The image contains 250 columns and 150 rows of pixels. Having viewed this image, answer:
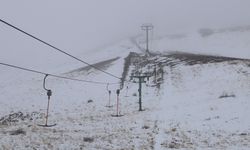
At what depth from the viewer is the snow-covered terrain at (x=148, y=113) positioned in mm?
16328

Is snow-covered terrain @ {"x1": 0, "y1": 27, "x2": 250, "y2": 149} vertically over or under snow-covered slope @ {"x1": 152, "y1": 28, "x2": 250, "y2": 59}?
under

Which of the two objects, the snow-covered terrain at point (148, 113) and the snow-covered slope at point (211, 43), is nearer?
the snow-covered terrain at point (148, 113)

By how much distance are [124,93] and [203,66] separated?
17.9m

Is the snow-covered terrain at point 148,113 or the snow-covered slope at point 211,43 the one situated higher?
the snow-covered slope at point 211,43

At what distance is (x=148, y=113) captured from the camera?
2761 centimetres

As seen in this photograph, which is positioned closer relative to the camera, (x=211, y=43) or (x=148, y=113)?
(x=148, y=113)

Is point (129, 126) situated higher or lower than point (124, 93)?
lower

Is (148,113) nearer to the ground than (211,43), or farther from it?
nearer to the ground

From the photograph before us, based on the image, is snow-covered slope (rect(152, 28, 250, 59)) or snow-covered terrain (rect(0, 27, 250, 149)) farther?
snow-covered slope (rect(152, 28, 250, 59))

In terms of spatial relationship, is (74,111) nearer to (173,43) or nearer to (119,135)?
(119,135)

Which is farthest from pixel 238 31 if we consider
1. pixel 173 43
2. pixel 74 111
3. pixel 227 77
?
pixel 74 111

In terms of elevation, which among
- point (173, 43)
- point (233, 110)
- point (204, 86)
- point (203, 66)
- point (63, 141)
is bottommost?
point (63, 141)

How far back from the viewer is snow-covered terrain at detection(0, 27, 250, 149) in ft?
53.6

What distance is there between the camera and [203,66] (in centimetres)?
5456
